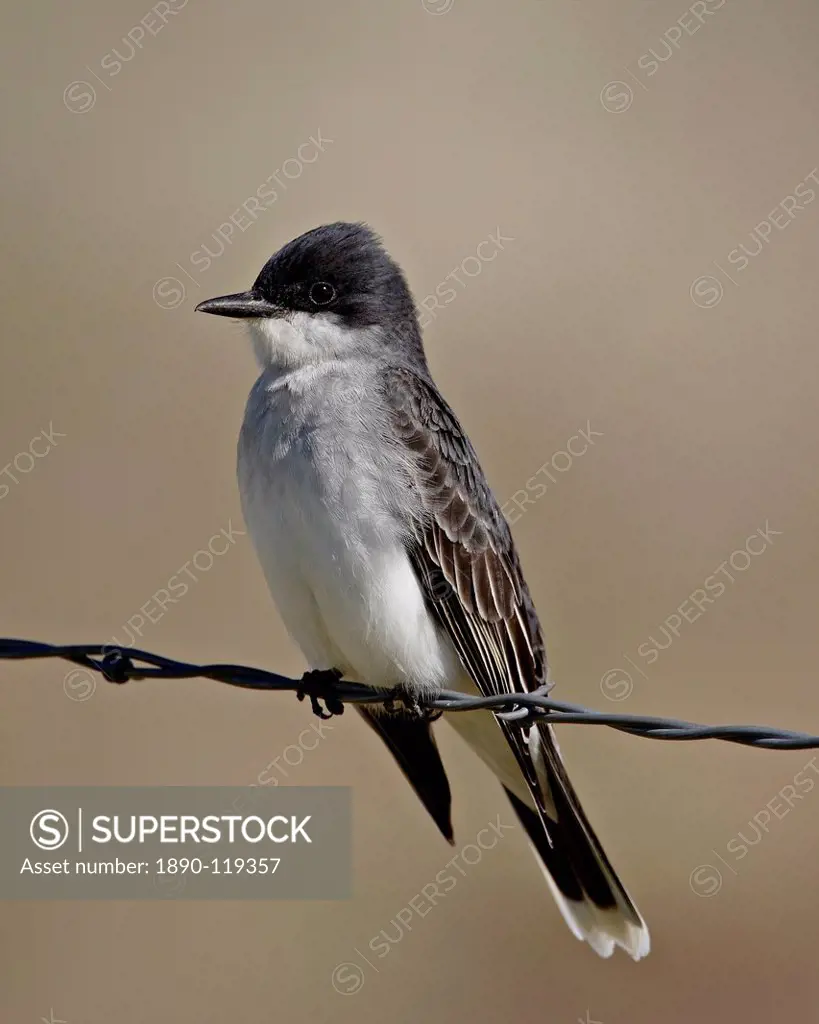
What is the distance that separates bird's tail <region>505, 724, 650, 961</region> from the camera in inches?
232

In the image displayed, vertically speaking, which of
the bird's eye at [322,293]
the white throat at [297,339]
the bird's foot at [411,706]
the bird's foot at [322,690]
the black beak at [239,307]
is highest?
the bird's eye at [322,293]

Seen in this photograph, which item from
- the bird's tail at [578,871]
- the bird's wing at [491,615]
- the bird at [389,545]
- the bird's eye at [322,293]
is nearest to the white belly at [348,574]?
the bird at [389,545]

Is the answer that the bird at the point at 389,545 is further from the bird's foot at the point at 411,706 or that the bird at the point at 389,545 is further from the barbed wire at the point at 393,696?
the barbed wire at the point at 393,696

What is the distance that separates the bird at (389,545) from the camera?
18.3 ft

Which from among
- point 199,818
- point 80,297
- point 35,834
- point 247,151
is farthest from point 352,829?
point 247,151

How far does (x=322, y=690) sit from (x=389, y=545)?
67 cm

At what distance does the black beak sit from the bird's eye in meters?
0.20

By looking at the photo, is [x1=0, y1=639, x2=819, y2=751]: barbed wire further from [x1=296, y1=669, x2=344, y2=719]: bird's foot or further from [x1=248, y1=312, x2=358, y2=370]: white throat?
[x1=248, y1=312, x2=358, y2=370]: white throat

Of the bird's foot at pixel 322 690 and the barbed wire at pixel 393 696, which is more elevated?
the bird's foot at pixel 322 690

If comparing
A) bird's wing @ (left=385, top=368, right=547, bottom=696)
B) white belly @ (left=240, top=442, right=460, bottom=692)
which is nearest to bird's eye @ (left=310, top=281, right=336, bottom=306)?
bird's wing @ (left=385, top=368, right=547, bottom=696)

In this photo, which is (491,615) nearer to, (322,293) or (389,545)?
(389,545)

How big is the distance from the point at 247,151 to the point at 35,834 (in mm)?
11750

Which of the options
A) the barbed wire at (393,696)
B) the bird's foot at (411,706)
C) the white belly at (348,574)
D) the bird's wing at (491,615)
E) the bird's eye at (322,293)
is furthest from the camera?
the bird's eye at (322,293)

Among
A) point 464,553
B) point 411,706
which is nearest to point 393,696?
point 411,706
